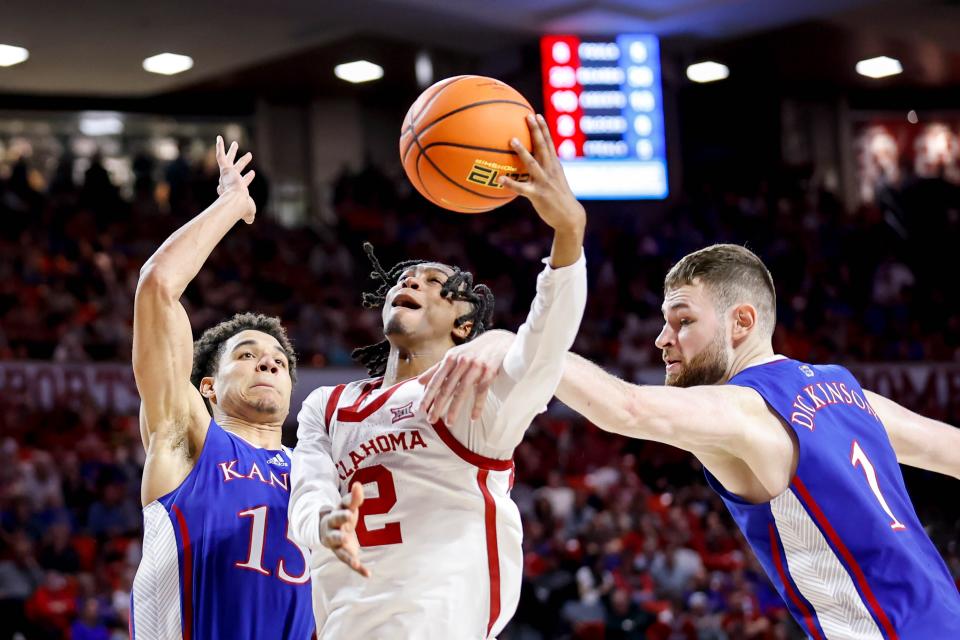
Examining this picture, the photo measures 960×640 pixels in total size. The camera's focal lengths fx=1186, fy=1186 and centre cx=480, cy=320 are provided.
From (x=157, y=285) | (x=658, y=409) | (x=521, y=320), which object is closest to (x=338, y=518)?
(x=658, y=409)

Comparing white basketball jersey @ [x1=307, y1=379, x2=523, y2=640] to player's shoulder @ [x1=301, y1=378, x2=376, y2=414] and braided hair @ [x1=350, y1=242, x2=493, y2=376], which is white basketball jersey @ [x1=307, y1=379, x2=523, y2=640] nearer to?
player's shoulder @ [x1=301, y1=378, x2=376, y2=414]

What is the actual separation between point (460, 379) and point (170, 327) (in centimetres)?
143

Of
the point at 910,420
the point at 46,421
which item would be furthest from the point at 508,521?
the point at 46,421

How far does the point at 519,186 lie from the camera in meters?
2.99

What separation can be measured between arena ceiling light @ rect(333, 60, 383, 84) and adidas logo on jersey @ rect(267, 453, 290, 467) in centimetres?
1203

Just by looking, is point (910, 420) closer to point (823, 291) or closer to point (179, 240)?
point (179, 240)

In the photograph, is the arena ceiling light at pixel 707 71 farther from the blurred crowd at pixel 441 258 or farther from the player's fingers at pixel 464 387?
the player's fingers at pixel 464 387

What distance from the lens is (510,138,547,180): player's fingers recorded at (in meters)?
3.01

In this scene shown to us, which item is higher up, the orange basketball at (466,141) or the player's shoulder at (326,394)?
the orange basketball at (466,141)

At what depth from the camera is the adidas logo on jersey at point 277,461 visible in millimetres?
4367

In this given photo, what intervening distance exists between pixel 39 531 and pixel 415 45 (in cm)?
774

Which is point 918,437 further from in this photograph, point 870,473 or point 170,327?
point 170,327

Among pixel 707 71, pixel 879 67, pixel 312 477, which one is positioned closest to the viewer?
pixel 312 477

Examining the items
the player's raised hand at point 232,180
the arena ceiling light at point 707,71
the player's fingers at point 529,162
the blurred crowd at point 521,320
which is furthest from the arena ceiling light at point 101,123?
the player's fingers at point 529,162
